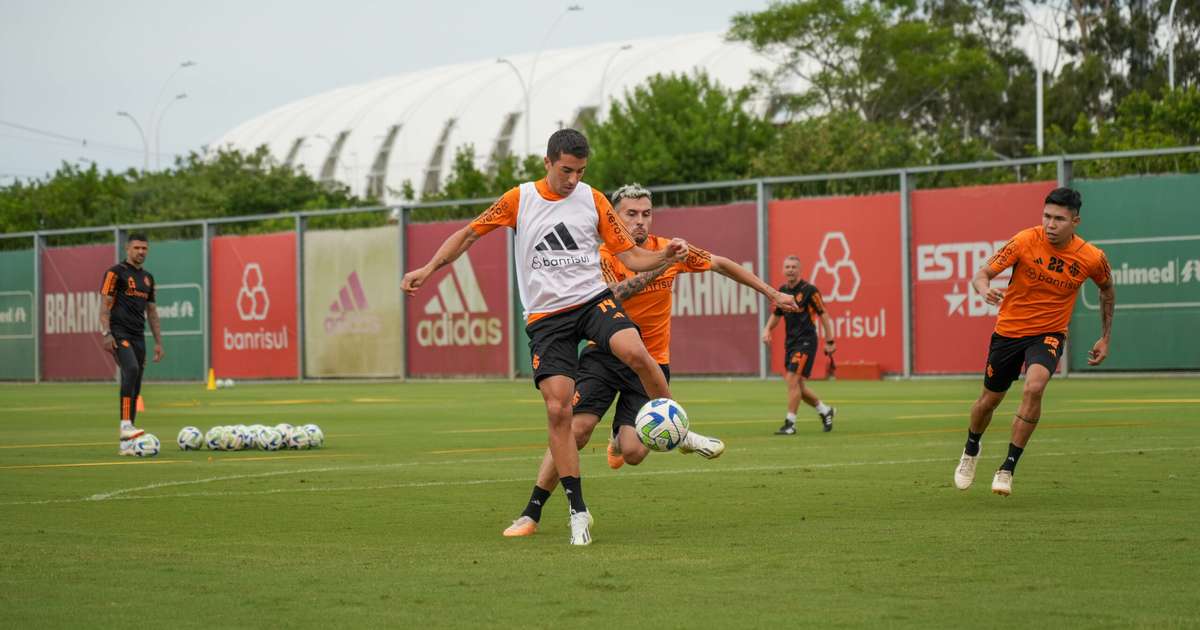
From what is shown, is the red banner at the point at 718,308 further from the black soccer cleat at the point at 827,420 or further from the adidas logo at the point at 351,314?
the black soccer cleat at the point at 827,420

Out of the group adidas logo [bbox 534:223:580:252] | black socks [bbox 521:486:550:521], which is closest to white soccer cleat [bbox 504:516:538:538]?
black socks [bbox 521:486:550:521]

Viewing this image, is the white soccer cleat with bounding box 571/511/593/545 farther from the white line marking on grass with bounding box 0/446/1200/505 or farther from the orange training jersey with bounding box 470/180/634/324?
the white line marking on grass with bounding box 0/446/1200/505

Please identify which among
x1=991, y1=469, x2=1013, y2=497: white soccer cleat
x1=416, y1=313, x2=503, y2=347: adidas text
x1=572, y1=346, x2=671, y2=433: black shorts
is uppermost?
x1=416, y1=313, x2=503, y2=347: adidas text

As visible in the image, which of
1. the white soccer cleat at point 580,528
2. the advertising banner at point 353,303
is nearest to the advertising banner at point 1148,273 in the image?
the advertising banner at point 353,303

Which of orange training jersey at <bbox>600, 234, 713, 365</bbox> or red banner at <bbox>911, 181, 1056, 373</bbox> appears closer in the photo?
orange training jersey at <bbox>600, 234, 713, 365</bbox>

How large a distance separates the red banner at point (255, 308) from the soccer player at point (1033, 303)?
3676cm

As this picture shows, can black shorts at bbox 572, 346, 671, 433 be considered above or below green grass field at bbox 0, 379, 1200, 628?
above

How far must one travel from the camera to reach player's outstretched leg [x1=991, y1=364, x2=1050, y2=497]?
12.0 m

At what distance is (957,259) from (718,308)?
19.9 feet

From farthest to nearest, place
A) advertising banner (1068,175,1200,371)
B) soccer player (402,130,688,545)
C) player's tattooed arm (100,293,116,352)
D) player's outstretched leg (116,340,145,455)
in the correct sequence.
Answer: advertising banner (1068,175,1200,371) → player's tattooed arm (100,293,116,352) → player's outstretched leg (116,340,145,455) → soccer player (402,130,688,545)

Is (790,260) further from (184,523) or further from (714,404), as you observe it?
(184,523)

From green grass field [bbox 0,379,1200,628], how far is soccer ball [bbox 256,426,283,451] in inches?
19.0

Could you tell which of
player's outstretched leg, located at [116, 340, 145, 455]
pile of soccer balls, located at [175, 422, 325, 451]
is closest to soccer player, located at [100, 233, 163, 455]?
player's outstretched leg, located at [116, 340, 145, 455]

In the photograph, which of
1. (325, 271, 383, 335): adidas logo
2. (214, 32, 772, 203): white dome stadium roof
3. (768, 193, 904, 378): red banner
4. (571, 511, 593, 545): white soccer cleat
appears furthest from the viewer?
(214, 32, 772, 203): white dome stadium roof
